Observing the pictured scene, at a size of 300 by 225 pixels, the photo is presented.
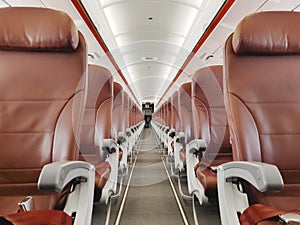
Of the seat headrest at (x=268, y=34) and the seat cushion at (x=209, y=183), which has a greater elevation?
the seat headrest at (x=268, y=34)

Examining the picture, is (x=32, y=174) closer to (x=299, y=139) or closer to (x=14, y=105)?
(x=14, y=105)

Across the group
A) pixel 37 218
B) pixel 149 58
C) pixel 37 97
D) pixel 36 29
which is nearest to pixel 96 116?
pixel 37 97

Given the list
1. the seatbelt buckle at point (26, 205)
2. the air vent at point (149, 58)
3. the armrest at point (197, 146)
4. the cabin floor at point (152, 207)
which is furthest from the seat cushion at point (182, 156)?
the air vent at point (149, 58)

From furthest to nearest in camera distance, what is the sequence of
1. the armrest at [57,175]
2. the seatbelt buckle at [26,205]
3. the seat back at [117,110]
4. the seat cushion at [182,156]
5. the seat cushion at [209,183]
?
the seat back at [117,110], the seat cushion at [182,156], the seat cushion at [209,183], the seatbelt buckle at [26,205], the armrest at [57,175]

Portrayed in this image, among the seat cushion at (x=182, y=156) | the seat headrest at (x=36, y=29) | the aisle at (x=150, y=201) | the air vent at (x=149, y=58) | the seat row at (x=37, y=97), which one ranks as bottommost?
the aisle at (x=150, y=201)

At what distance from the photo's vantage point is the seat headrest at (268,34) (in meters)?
0.95

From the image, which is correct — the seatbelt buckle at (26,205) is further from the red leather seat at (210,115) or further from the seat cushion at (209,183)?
the red leather seat at (210,115)

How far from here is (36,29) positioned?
38.3 inches

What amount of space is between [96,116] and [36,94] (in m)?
0.81

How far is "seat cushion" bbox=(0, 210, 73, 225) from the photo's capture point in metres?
0.64

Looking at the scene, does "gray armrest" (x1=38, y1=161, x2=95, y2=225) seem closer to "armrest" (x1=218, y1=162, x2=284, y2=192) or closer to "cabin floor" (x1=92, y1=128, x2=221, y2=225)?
"armrest" (x1=218, y1=162, x2=284, y2=192)

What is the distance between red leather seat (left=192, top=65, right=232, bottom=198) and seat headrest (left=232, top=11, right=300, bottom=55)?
2.63 ft

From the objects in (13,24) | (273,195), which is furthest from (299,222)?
(13,24)

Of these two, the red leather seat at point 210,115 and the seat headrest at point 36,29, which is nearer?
the seat headrest at point 36,29
